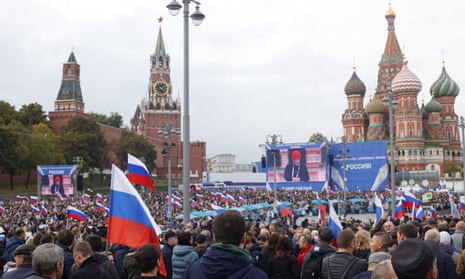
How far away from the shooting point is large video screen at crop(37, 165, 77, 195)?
42.7m

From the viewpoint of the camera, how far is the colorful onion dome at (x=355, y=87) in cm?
9512

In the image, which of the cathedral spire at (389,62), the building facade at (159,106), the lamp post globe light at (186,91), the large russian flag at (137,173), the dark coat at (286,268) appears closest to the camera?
the dark coat at (286,268)

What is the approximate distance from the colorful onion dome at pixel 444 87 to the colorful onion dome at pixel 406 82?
9.18 m

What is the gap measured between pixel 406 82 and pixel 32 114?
55.7 m

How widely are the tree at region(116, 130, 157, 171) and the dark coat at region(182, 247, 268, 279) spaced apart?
8471cm

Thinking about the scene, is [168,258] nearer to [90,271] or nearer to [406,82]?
[90,271]

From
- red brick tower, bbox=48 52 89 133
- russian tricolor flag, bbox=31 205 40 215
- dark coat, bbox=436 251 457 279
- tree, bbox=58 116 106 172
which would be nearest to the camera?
dark coat, bbox=436 251 457 279

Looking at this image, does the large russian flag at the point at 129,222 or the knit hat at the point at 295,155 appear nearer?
the large russian flag at the point at 129,222

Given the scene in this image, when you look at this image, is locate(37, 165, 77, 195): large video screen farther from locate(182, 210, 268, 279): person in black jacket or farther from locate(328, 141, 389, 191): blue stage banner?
locate(182, 210, 268, 279): person in black jacket

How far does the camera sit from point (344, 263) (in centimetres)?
573

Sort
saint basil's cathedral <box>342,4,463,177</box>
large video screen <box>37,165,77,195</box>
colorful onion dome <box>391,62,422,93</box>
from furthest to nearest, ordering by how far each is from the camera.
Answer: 1. saint basil's cathedral <box>342,4,463,177</box>
2. colorful onion dome <box>391,62,422,93</box>
3. large video screen <box>37,165,77,195</box>

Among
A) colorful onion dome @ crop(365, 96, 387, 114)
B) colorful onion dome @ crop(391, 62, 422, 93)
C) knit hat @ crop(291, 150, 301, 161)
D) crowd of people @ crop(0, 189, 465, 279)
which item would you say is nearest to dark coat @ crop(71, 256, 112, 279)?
crowd of people @ crop(0, 189, 465, 279)

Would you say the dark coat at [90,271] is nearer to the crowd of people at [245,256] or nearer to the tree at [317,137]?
the crowd of people at [245,256]

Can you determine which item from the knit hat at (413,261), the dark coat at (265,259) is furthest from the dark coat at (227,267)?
the dark coat at (265,259)
